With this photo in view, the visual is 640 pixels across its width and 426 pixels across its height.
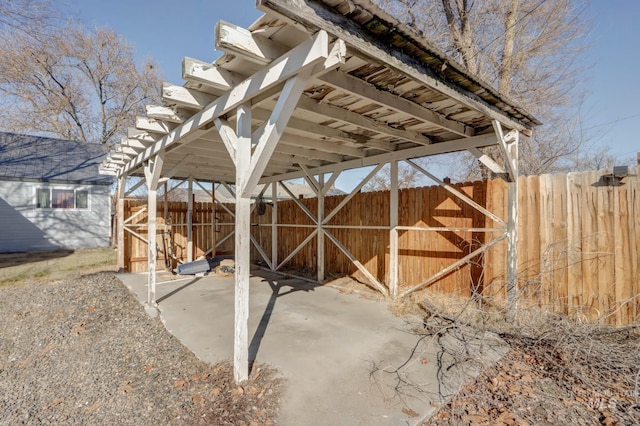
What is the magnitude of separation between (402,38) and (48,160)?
15.8 m

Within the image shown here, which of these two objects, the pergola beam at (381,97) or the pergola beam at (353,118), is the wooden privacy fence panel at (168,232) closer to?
the pergola beam at (353,118)

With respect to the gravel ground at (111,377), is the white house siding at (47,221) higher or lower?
higher

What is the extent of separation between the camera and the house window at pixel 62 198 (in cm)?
1146

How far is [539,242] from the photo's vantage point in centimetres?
392

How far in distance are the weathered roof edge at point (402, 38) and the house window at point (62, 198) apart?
14.1m

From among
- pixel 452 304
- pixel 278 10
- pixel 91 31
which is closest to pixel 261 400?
pixel 278 10

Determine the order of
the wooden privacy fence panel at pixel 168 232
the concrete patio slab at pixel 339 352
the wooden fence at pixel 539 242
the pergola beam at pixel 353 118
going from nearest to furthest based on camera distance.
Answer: the concrete patio slab at pixel 339 352
the pergola beam at pixel 353 118
the wooden fence at pixel 539 242
the wooden privacy fence panel at pixel 168 232

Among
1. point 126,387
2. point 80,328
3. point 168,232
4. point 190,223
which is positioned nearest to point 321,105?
point 126,387

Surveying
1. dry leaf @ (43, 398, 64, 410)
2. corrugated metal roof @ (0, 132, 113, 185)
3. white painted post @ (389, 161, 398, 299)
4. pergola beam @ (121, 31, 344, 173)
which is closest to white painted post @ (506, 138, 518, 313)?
white painted post @ (389, 161, 398, 299)

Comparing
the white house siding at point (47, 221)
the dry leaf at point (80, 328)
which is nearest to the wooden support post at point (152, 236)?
the dry leaf at point (80, 328)

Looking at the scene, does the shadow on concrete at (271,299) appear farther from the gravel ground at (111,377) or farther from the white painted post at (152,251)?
the white painted post at (152,251)

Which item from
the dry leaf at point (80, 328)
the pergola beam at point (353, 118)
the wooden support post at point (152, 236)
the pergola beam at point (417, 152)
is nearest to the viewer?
the pergola beam at point (353, 118)

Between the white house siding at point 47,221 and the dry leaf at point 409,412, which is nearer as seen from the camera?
the dry leaf at point 409,412

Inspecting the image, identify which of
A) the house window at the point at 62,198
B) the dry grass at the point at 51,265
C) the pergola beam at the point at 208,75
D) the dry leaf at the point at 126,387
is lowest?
the dry leaf at the point at 126,387
